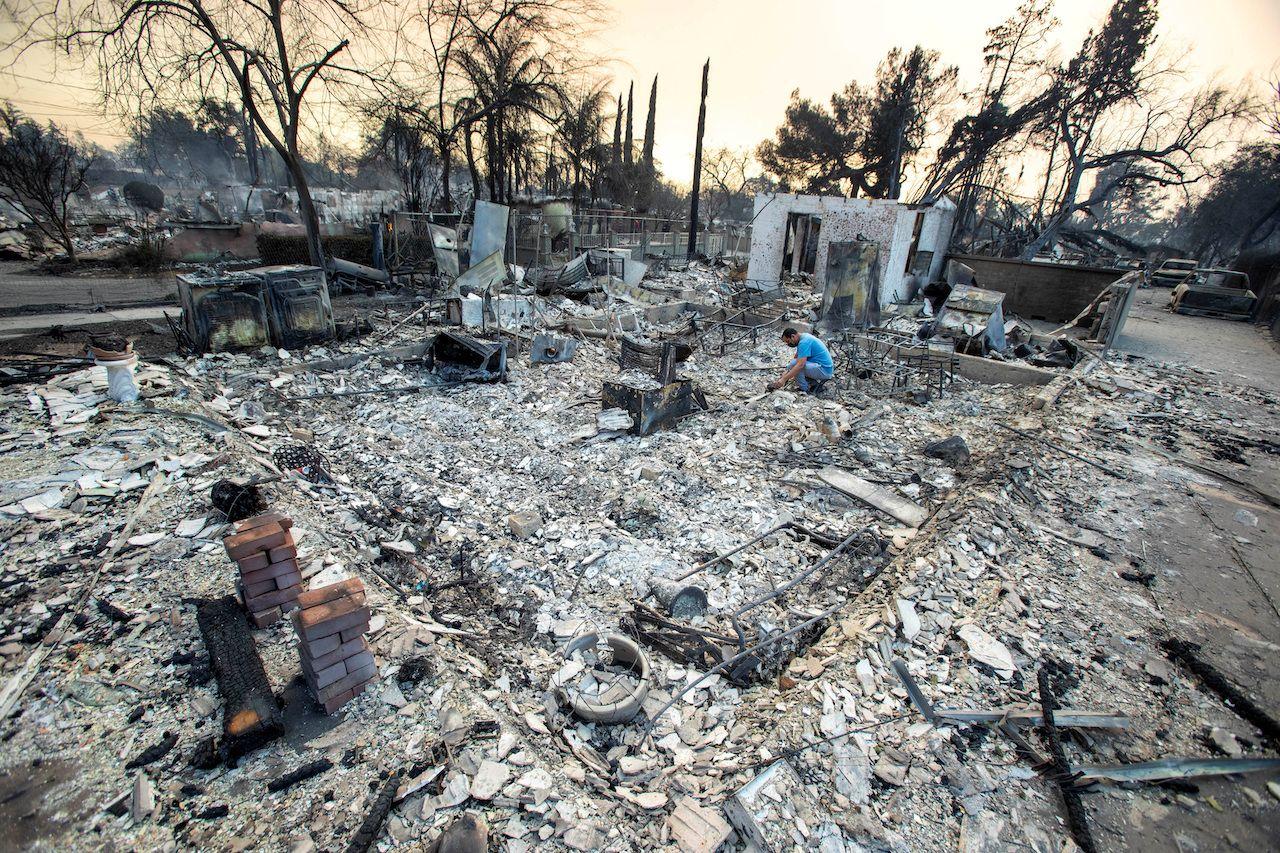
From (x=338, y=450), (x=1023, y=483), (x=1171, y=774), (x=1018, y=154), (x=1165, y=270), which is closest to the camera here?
(x=1171, y=774)

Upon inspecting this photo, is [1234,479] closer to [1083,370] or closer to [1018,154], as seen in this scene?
[1083,370]

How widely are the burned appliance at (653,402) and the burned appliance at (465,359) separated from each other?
6.59ft

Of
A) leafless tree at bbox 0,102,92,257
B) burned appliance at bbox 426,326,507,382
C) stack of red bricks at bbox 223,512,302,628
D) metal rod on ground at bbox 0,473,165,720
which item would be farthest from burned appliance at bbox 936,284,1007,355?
leafless tree at bbox 0,102,92,257

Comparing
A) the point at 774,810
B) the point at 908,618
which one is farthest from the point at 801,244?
the point at 774,810

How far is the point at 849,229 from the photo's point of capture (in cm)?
1477

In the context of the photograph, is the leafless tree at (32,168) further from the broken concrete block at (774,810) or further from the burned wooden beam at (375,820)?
the broken concrete block at (774,810)

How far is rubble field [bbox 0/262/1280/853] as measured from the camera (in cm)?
219

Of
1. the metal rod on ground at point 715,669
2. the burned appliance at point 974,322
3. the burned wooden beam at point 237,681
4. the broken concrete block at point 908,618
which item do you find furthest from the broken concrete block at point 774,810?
the burned appliance at point 974,322

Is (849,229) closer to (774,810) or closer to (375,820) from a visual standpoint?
(774,810)

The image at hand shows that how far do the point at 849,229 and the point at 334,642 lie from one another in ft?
52.3

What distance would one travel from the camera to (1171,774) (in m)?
2.38


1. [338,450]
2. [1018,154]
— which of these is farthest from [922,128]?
[338,450]

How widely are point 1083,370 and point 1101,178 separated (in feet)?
103

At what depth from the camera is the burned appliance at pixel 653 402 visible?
249 inches
